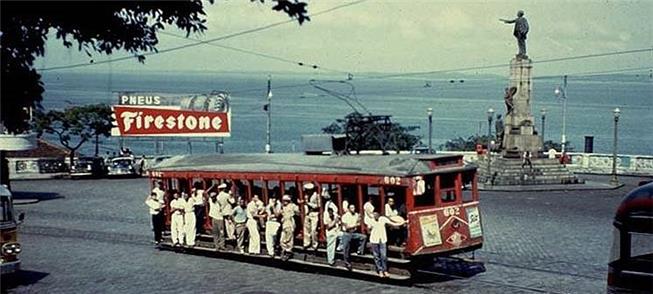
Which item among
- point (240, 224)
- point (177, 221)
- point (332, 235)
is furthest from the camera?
point (177, 221)

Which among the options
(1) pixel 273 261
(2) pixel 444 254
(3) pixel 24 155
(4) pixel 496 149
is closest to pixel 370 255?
(2) pixel 444 254

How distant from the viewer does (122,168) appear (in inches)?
1843

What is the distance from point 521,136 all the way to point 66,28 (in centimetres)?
3482

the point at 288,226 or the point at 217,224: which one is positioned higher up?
the point at 288,226

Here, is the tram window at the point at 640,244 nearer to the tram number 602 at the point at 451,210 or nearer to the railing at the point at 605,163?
the tram number 602 at the point at 451,210

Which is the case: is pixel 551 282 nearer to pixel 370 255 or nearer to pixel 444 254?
pixel 444 254

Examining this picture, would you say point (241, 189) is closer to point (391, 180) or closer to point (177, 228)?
point (177, 228)

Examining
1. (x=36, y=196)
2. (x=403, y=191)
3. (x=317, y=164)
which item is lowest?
(x=36, y=196)

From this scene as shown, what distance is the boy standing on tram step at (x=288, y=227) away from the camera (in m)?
18.2

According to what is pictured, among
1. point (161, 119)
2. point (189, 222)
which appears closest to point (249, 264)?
point (189, 222)

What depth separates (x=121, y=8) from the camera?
23.7ft

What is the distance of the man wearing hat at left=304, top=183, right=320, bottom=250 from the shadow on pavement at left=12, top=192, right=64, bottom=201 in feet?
62.7

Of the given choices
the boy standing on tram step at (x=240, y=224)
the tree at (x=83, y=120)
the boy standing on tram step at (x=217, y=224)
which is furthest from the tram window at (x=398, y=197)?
the tree at (x=83, y=120)

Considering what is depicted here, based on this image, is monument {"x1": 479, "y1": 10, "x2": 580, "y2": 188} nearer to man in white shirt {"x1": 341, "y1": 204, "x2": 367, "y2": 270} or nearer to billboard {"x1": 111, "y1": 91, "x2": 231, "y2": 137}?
billboard {"x1": 111, "y1": 91, "x2": 231, "y2": 137}
